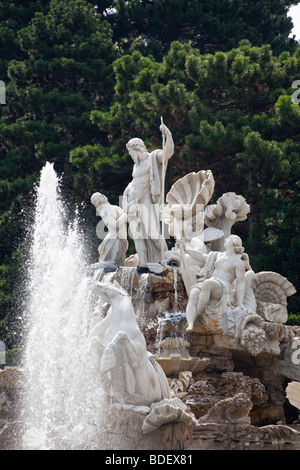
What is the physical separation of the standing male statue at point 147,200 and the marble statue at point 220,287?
65.6 inches

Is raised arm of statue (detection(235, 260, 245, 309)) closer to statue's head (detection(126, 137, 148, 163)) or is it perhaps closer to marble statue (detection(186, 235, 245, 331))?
marble statue (detection(186, 235, 245, 331))

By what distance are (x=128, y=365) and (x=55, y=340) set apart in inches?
126

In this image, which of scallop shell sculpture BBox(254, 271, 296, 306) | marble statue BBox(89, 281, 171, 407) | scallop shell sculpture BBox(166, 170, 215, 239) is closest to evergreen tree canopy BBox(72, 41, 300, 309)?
scallop shell sculpture BBox(166, 170, 215, 239)

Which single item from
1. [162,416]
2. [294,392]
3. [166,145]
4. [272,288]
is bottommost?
[162,416]

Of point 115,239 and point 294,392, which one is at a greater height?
point 115,239

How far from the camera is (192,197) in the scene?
17.4 metres

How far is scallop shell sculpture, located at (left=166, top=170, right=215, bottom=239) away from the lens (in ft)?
56.0

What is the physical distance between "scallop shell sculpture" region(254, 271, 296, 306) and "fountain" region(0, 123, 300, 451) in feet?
0.05

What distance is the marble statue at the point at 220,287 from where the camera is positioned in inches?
577

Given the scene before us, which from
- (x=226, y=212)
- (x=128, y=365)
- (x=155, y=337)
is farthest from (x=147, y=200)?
(x=128, y=365)

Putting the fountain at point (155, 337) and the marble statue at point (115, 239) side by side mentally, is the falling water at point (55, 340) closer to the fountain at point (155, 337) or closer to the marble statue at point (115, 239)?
the fountain at point (155, 337)

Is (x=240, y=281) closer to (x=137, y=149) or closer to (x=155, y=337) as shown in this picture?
(x=155, y=337)

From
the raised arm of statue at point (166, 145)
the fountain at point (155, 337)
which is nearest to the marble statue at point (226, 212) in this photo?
the fountain at point (155, 337)

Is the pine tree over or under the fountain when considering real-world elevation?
over
